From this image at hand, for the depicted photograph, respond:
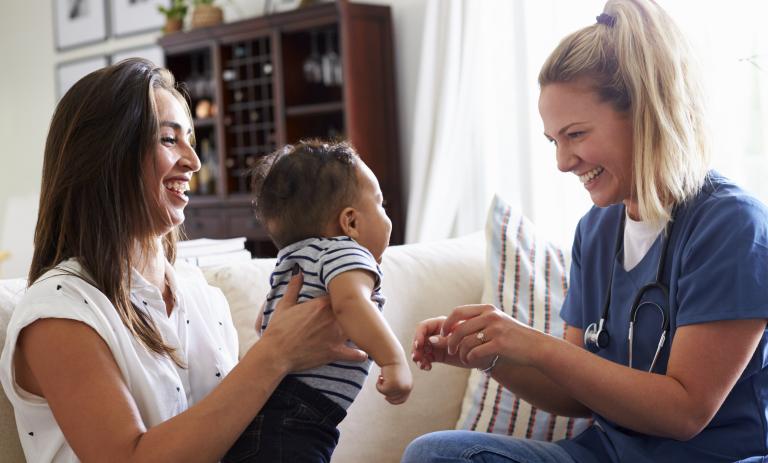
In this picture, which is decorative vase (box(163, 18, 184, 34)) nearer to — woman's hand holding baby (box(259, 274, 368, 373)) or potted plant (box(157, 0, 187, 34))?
potted plant (box(157, 0, 187, 34))

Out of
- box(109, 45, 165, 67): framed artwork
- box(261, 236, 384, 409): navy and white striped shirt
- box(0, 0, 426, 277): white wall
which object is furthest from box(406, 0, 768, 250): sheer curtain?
box(0, 0, 426, 277): white wall

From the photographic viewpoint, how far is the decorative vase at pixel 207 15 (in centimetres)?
450

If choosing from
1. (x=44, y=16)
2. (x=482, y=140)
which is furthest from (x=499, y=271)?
(x=44, y=16)

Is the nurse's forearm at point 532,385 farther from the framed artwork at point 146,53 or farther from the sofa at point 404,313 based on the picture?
the framed artwork at point 146,53

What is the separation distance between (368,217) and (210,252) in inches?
35.8

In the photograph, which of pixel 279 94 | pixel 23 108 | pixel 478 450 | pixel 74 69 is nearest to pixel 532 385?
pixel 478 450

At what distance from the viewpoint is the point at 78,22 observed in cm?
598

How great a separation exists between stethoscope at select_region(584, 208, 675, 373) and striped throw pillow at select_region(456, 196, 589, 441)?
0.45 m

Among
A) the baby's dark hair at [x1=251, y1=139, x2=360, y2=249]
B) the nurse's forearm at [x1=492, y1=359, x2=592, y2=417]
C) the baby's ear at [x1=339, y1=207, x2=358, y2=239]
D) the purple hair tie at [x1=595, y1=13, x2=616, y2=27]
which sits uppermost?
the purple hair tie at [x1=595, y1=13, x2=616, y2=27]

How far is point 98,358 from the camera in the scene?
127 centimetres

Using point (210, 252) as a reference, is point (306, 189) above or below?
above

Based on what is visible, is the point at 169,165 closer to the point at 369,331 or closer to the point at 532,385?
the point at 369,331

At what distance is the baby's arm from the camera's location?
51.8 inches

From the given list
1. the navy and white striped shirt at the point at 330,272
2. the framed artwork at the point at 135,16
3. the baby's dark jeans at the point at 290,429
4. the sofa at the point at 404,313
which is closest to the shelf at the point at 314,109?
the framed artwork at the point at 135,16
